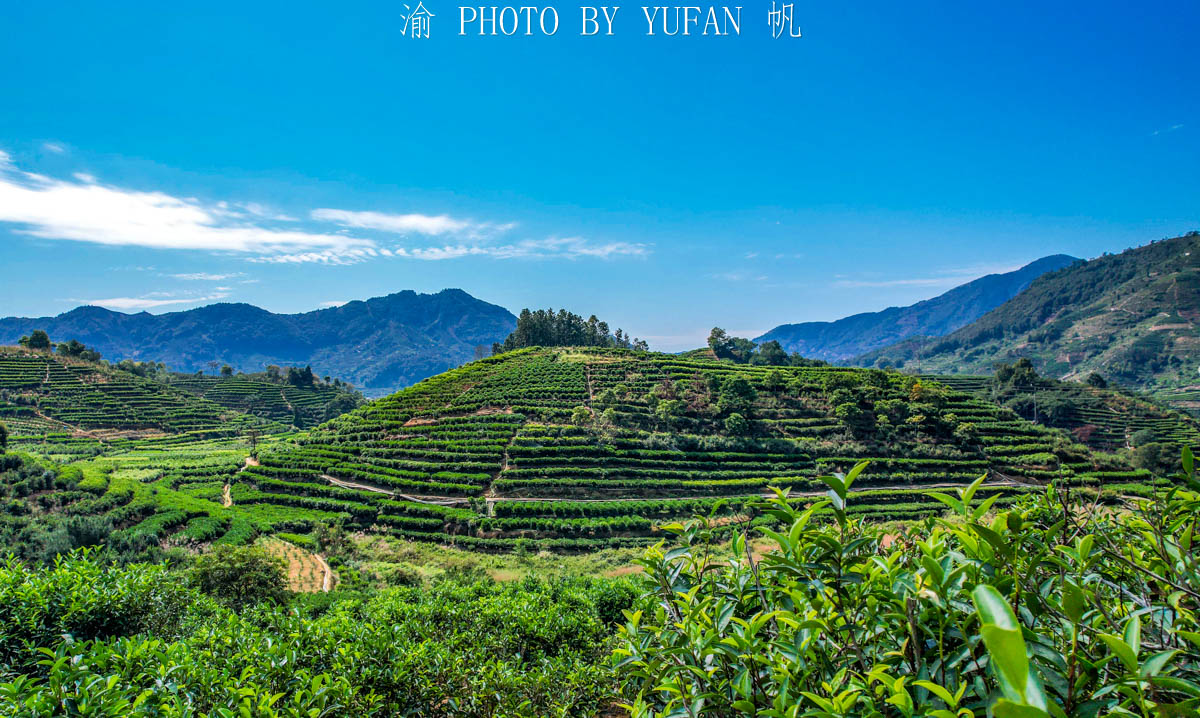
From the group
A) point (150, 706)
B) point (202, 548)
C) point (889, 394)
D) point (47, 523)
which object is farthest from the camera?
point (889, 394)

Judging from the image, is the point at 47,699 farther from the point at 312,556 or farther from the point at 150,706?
the point at 312,556

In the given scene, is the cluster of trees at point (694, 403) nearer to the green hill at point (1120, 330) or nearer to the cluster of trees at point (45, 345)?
the cluster of trees at point (45, 345)

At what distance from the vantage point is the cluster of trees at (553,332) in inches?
3275

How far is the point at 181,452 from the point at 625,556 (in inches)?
2030

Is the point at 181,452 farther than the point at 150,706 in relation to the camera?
Yes

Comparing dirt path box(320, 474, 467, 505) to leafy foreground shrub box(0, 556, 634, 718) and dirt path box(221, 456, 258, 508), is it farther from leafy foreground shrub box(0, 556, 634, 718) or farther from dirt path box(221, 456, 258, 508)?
leafy foreground shrub box(0, 556, 634, 718)

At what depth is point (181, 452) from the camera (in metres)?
52.2

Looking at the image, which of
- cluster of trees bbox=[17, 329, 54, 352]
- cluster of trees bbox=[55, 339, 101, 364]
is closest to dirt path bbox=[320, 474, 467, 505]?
cluster of trees bbox=[55, 339, 101, 364]

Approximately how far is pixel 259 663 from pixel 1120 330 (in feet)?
658

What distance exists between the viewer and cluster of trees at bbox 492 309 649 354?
3275 inches

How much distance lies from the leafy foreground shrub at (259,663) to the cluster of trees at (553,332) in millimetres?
72755

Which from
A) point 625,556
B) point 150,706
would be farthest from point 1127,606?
point 625,556

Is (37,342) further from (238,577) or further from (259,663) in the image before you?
(259,663)

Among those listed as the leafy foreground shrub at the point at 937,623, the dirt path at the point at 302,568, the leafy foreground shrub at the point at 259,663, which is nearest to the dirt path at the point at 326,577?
the dirt path at the point at 302,568
